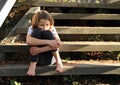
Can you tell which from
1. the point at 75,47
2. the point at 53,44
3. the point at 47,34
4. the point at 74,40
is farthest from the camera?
the point at 74,40

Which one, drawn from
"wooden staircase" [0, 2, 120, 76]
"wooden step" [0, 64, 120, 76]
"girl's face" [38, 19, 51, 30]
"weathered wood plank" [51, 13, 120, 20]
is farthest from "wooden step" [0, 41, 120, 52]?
"weathered wood plank" [51, 13, 120, 20]

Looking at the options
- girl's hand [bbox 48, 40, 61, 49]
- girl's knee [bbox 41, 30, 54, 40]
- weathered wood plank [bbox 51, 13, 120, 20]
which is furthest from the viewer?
weathered wood plank [bbox 51, 13, 120, 20]

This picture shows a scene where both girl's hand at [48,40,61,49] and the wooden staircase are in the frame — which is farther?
the wooden staircase

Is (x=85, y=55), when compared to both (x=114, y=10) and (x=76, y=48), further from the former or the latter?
(x=114, y=10)

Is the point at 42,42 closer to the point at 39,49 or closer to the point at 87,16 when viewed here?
the point at 39,49

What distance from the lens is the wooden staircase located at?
4070mm

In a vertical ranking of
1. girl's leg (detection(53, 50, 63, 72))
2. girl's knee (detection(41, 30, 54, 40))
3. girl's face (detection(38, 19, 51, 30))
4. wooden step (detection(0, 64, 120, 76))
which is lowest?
wooden step (detection(0, 64, 120, 76))

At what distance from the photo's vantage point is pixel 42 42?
3.99 m

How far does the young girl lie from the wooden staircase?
100mm

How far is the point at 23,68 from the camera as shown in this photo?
4.02 meters

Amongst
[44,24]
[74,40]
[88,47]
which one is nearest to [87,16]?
[74,40]

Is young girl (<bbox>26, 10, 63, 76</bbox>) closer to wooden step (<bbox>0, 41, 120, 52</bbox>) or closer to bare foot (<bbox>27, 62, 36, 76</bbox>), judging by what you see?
bare foot (<bbox>27, 62, 36, 76</bbox>)

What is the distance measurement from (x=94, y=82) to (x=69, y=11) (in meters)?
2.21

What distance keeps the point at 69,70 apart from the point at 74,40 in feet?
3.66
